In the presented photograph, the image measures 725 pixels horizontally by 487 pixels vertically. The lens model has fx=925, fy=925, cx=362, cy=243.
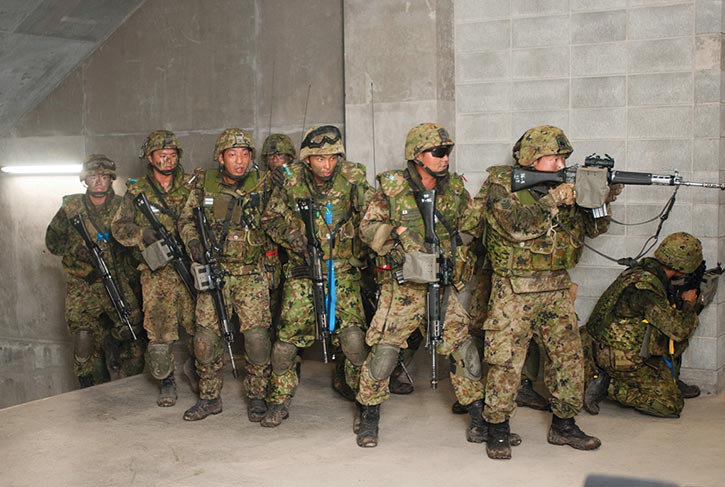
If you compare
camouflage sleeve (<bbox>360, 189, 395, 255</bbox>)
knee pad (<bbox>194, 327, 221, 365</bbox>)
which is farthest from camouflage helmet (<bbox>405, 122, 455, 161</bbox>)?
knee pad (<bbox>194, 327, 221, 365</bbox>)

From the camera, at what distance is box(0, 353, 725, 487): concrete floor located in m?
5.07

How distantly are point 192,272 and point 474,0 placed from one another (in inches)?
115

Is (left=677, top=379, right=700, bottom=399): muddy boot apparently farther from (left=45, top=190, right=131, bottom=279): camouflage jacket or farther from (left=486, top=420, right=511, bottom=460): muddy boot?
(left=45, top=190, right=131, bottom=279): camouflage jacket

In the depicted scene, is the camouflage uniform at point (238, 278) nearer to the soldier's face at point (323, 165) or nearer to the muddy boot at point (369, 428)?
the soldier's face at point (323, 165)

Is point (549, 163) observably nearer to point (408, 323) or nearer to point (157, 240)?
point (408, 323)

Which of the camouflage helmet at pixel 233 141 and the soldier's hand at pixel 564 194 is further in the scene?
the camouflage helmet at pixel 233 141

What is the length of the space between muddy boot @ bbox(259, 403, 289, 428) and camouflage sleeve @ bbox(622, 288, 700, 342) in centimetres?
239

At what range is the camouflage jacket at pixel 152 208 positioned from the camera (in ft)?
21.7

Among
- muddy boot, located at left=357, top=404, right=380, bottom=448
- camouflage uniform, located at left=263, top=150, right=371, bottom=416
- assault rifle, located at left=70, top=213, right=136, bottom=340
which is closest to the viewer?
muddy boot, located at left=357, top=404, right=380, bottom=448

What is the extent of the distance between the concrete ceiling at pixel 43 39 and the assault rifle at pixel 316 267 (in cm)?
370

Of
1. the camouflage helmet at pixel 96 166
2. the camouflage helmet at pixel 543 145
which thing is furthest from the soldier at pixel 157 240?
the camouflage helmet at pixel 543 145

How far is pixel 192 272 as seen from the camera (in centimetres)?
624

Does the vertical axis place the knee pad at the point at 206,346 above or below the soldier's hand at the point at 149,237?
below

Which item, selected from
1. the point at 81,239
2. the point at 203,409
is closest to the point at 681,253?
the point at 203,409
